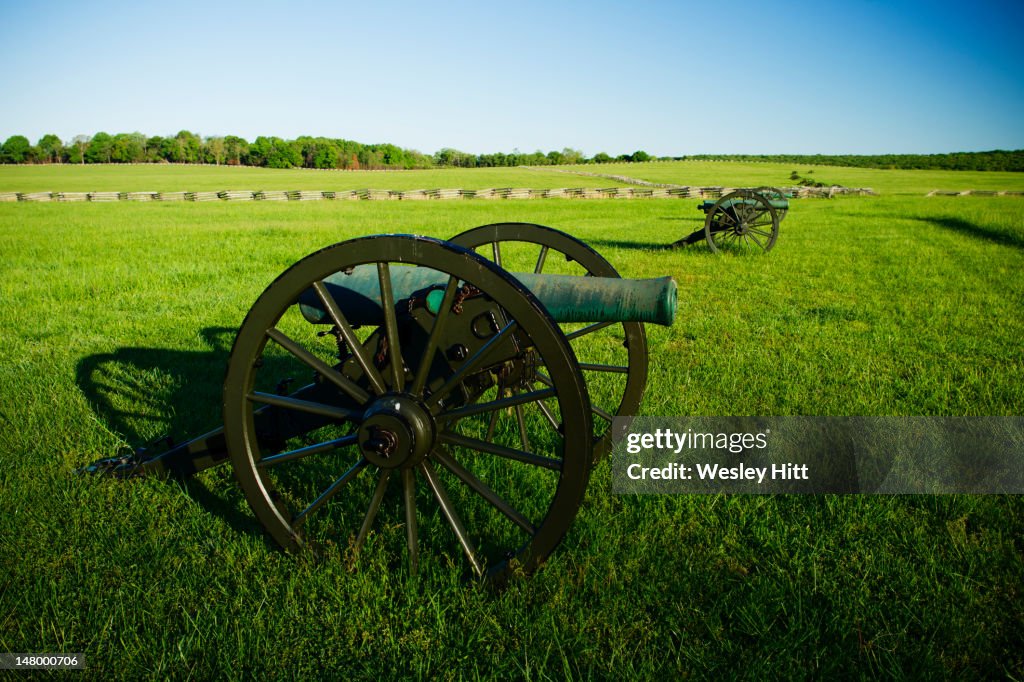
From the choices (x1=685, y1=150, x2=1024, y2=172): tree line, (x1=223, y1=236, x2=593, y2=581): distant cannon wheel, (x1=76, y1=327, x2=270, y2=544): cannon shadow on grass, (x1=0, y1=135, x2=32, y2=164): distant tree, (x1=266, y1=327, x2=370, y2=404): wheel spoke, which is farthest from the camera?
(x1=0, y1=135, x2=32, y2=164): distant tree

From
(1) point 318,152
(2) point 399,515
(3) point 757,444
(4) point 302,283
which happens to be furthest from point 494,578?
(1) point 318,152

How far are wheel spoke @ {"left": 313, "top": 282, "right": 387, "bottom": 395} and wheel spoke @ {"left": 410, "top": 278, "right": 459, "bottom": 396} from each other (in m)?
0.15

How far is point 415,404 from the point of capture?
2377mm

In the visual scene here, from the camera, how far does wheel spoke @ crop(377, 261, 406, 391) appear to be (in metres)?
2.25

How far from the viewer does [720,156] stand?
103m

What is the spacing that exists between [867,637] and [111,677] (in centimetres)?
263

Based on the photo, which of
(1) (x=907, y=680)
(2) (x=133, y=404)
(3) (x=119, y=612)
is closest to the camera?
(1) (x=907, y=680)

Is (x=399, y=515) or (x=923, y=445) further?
(x=923, y=445)

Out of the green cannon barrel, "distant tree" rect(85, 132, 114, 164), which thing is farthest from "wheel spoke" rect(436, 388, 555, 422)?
"distant tree" rect(85, 132, 114, 164)

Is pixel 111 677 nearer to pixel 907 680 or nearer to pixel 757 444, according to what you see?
pixel 907 680

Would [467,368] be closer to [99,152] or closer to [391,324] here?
[391,324]

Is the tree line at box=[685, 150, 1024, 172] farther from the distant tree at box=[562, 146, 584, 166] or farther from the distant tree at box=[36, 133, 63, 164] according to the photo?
the distant tree at box=[36, 133, 63, 164]

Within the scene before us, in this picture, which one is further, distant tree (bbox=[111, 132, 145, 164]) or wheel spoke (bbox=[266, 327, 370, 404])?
distant tree (bbox=[111, 132, 145, 164])

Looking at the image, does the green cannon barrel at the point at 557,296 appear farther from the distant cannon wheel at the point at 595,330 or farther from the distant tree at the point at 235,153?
the distant tree at the point at 235,153
